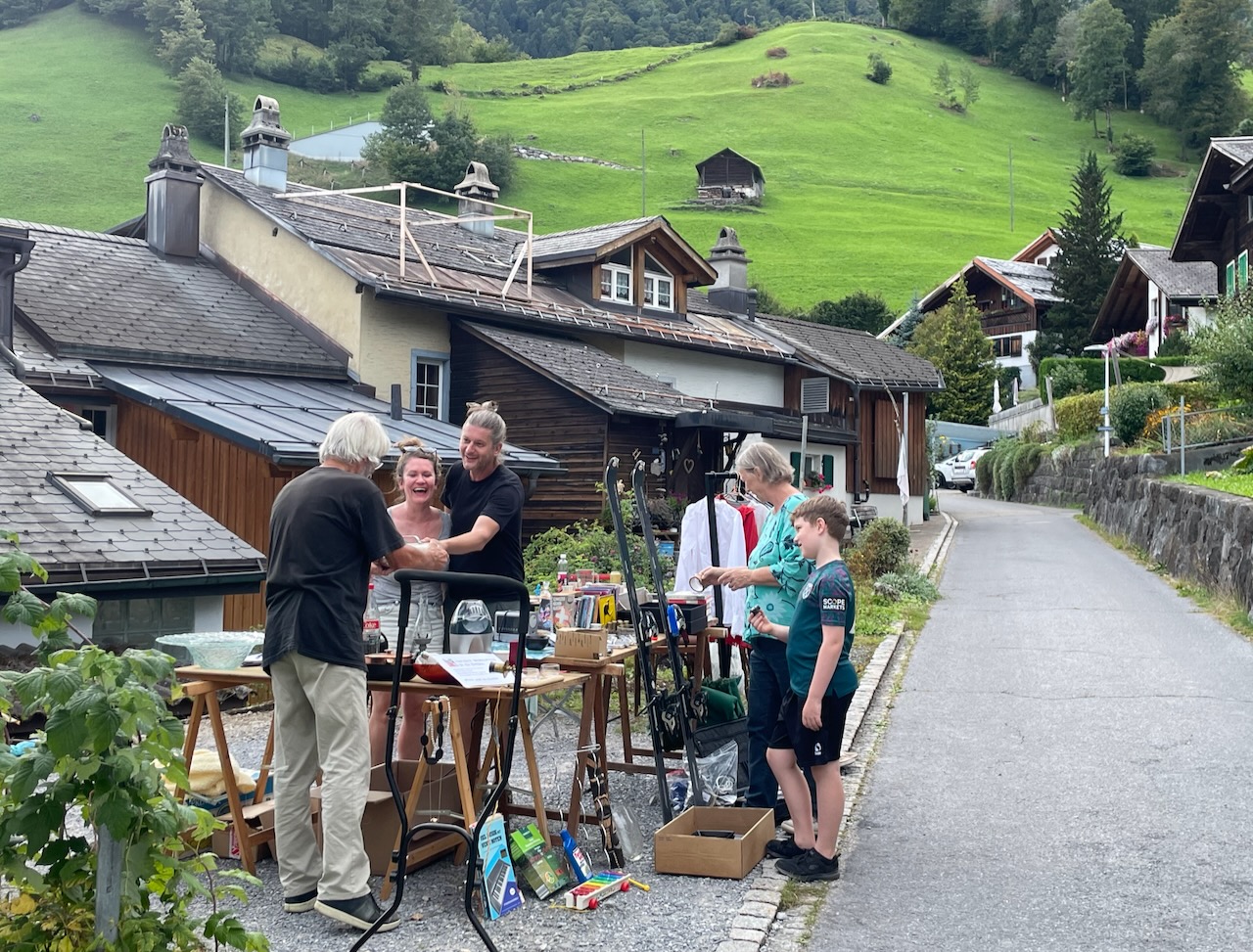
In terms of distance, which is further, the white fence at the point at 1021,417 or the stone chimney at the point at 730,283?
the white fence at the point at 1021,417

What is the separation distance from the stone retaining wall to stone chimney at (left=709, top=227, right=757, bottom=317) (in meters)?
9.08

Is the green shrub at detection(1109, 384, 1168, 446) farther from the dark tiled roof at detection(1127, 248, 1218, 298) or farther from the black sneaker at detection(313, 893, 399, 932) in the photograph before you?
the black sneaker at detection(313, 893, 399, 932)

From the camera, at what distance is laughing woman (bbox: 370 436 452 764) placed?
20.0 feet

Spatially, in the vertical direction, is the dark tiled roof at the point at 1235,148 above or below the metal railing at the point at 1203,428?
above

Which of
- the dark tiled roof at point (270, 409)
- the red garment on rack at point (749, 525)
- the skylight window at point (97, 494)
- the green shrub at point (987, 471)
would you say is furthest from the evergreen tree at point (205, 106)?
the red garment on rack at point (749, 525)

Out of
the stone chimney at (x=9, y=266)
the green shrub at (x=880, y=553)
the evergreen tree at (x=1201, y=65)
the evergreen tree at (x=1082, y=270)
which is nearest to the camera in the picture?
the stone chimney at (x=9, y=266)

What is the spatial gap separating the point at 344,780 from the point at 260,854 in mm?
1337

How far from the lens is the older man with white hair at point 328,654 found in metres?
4.83

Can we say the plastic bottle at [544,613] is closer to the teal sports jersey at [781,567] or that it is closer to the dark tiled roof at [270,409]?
the teal sports jersey at [781,567]

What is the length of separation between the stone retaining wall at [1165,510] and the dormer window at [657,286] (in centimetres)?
989

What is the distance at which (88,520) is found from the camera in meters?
11.0

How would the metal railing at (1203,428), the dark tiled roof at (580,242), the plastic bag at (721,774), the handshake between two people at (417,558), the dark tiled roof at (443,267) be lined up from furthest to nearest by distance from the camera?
the metal railing at (1203,428), the dark tiled roof at (580,242), the dark tiled roof at (443,267), the plastic bag at (721,774), the handshake between two people at (417,558)

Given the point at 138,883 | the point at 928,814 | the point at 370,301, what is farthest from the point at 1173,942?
the point at 370,301

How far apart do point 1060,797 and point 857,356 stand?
25039 millimetres
